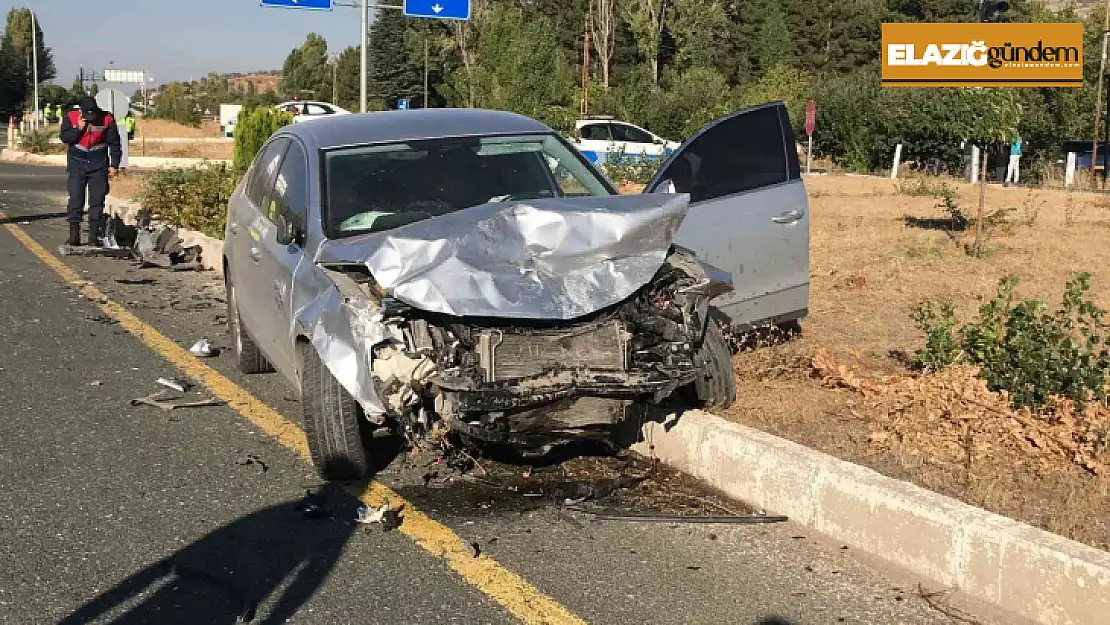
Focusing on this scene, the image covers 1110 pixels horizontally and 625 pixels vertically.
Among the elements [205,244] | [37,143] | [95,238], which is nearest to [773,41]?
[37,143]

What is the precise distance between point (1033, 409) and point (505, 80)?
25.3 metres

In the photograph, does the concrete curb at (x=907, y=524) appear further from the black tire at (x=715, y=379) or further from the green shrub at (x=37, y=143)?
the green shrub at (x=37, y=143)

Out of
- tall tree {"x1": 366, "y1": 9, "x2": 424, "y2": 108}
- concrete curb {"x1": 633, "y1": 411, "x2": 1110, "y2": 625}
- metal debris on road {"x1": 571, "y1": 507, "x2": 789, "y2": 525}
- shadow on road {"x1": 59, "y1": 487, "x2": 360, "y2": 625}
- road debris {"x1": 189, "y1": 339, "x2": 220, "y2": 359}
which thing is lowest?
shadow on road {"x1": 59, "y1": 487, "x2": 360, "y2": 625}

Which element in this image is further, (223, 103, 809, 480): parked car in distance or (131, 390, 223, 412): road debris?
(131, 390, 223, 412): road debris

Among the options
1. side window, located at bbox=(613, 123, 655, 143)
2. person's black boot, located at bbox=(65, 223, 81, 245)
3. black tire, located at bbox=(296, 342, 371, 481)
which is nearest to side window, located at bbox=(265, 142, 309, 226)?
black tire, located at bbox=(296, 342, 371, 481)

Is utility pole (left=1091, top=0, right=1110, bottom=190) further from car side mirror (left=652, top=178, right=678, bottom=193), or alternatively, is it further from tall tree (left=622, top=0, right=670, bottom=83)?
tall tree (left=622, top=0, right=670, bottom=83)

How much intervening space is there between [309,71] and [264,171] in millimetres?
99997

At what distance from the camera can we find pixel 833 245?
13.2m

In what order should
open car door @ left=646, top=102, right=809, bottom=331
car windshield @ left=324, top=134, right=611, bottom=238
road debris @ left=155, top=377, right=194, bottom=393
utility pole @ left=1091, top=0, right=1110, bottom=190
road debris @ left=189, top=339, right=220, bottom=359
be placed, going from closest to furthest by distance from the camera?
car windshield @ left=324, top=134, right=611, bottom=238 → open car door @ left=646, top=102, right=809, bottom=331 → road debris @ left=155, top=377, right=194, bottom=393 → road debris @ left=189, top=339, right=220, bottom=359 → utility pole @ left=1091, top=0, right=1110, bottom=190

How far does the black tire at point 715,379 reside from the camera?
5.47 metres

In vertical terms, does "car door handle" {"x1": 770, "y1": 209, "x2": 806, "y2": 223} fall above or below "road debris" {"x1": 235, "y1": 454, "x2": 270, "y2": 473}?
above

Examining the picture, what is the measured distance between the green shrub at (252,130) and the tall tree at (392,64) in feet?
224

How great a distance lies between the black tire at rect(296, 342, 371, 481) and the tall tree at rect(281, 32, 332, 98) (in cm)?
9365

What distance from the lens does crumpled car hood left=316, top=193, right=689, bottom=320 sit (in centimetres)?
446
